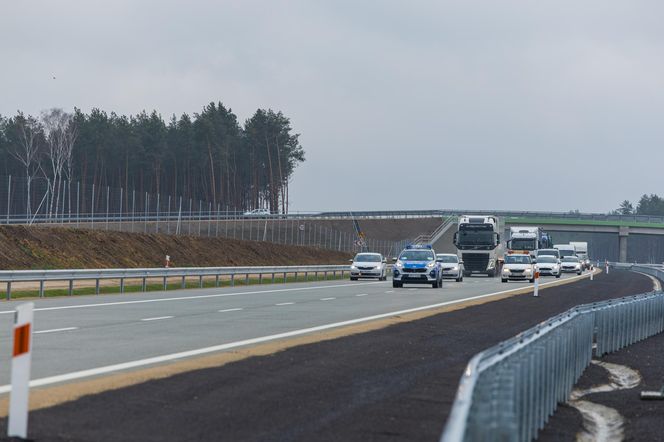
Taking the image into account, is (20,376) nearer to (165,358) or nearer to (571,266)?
(165,358)

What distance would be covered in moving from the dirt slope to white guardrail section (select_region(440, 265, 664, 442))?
30836 mm

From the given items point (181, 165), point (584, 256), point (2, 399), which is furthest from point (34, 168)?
point (2, 399)

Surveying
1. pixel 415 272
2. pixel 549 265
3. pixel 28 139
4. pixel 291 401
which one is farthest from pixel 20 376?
pixel 28 139

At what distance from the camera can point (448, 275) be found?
57219 mm

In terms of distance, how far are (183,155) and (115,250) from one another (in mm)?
77532

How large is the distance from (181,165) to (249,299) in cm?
10501

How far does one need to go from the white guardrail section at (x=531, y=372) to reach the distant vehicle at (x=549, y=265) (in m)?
48.6

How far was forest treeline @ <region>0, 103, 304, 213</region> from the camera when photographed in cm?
12571

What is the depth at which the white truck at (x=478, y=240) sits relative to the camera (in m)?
65.6

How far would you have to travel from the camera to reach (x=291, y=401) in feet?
35.4

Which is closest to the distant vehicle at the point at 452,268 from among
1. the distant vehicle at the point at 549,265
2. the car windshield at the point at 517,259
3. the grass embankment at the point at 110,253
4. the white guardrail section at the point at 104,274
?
the car windshield at the point at 517,259

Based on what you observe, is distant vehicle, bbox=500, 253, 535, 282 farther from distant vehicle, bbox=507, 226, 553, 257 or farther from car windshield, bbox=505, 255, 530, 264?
distant vehicle, bbox=507, 226, 553, 257

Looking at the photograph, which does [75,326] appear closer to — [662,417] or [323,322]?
[323,322]

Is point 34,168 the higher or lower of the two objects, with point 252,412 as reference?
higher
